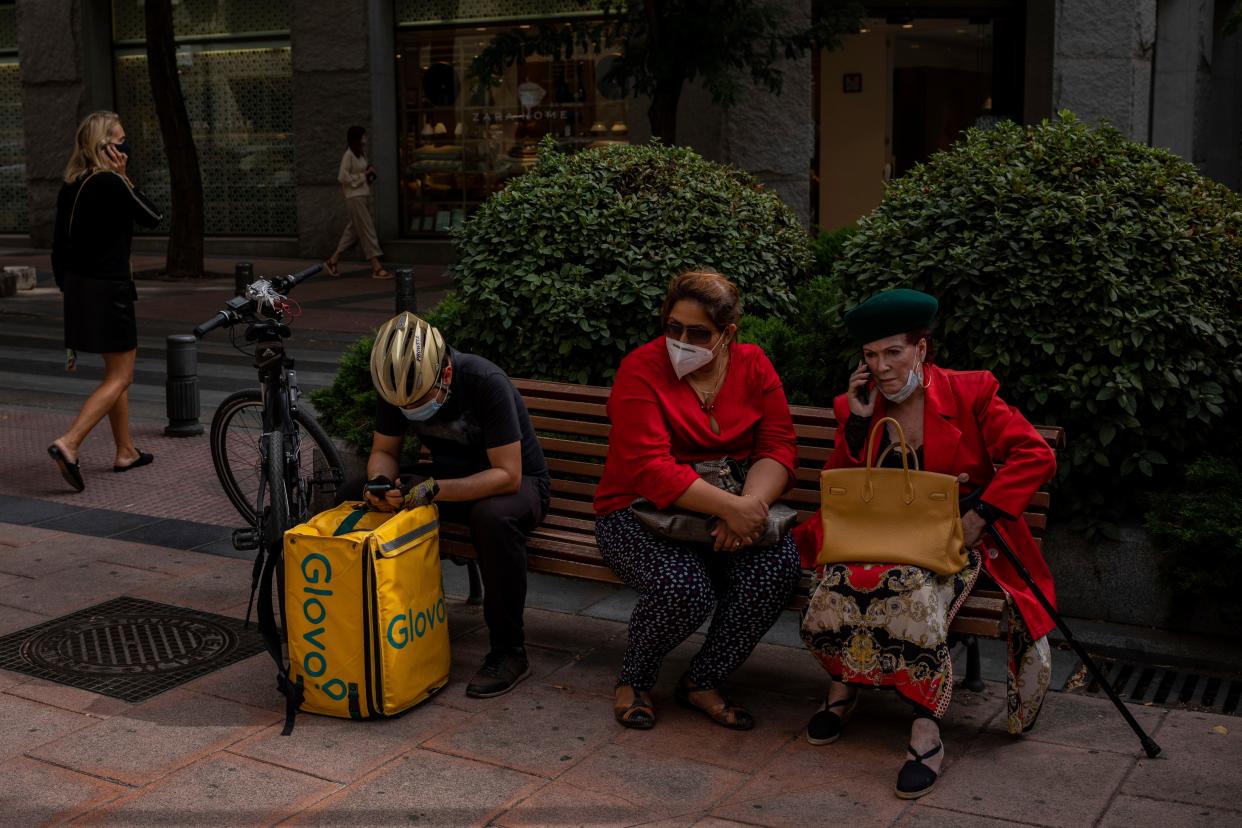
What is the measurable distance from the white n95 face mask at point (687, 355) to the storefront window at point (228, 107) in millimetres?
17462

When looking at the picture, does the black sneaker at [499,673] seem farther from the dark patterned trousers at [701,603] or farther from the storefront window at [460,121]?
the storefront window at [460,121]

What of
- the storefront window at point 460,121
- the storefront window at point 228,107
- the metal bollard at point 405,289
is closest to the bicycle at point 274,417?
the metal bollard at point 405,289

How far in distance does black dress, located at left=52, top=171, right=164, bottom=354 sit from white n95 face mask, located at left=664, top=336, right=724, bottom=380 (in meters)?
4.09

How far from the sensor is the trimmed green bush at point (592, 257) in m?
6.37

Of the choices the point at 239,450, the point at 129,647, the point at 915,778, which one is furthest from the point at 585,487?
the point at 239,450

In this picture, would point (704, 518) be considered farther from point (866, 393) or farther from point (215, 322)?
point (215, 322)

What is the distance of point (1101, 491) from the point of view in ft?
18.1

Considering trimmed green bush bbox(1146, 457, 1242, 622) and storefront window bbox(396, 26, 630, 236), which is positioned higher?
storefront window bbox(396, 26, 630, 236)

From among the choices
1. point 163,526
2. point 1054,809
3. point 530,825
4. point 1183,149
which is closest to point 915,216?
point 1054,809

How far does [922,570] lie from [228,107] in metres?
19.3

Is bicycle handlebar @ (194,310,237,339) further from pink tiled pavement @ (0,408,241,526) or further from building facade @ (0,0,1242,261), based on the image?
building facade @ (0,0,1242,261)

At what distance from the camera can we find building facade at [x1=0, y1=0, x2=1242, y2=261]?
52.6ft

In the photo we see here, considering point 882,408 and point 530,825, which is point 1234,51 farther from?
point 530,825

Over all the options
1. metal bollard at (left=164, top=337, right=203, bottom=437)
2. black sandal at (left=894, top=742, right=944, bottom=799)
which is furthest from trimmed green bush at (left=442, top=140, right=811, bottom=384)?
metal bollard at (left=164, top=337, right=203, bottom=437)
